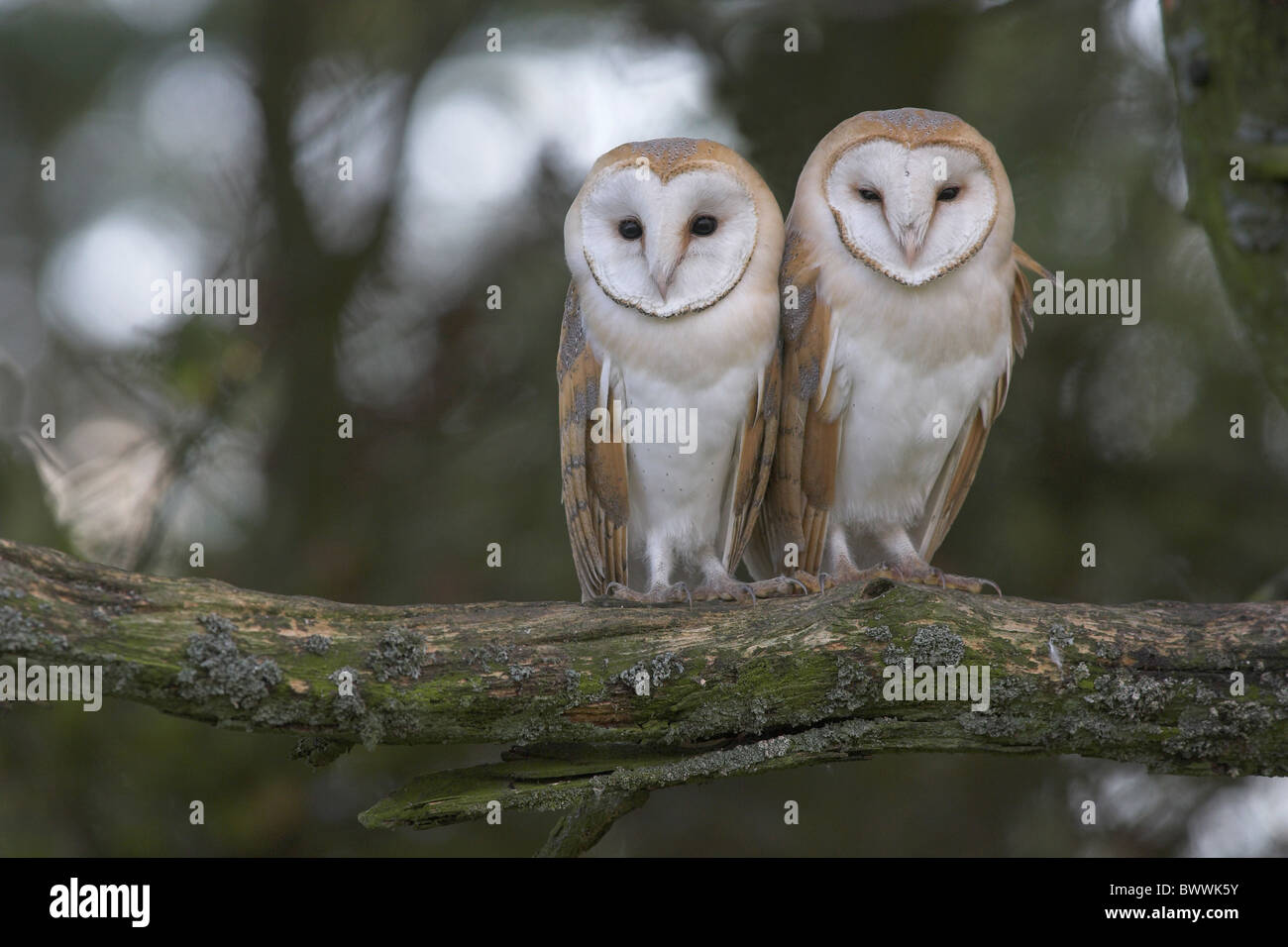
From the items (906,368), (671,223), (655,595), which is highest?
(671,223)

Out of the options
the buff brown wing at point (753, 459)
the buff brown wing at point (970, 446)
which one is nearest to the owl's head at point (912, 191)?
the buff brown wing at point (970, 446)

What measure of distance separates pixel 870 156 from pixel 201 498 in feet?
9.91

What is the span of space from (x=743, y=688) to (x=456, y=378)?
2755mm

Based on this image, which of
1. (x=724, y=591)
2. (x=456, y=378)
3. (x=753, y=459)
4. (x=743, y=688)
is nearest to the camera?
(x=743, y=688)

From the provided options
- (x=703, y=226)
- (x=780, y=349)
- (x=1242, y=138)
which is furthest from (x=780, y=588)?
(x=1242, y=138)

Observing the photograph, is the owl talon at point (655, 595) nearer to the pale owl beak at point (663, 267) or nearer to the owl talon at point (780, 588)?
the owl talon at point (780, 588)

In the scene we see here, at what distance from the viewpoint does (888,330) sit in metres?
3.46

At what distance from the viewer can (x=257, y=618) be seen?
259 cm

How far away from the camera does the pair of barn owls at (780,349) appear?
10.9 feet

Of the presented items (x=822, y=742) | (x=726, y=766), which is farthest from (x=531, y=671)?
(x=822, y=742)

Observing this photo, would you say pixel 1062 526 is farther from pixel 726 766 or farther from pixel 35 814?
pixel 35 814

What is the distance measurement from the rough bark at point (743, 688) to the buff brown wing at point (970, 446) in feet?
3.39

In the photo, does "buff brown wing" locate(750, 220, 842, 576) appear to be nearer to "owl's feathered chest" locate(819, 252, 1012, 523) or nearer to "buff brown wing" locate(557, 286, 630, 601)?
"owl's feathered chest" locate(819, 252, 1012, 523)

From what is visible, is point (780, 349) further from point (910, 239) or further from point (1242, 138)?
point (1242, 138)
